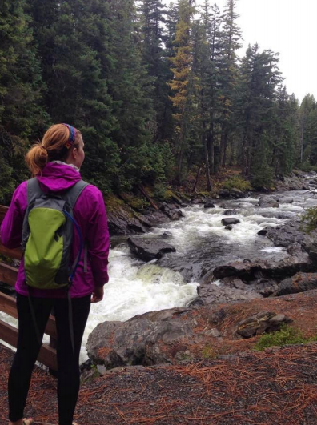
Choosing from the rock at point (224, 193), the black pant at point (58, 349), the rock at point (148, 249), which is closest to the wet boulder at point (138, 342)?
the black pant at point (58, 349)

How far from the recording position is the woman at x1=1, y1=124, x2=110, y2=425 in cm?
237

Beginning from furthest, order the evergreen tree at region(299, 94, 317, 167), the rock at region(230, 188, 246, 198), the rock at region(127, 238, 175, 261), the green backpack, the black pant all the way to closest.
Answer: the evergreen tree at region(299, 94, 317, 167) < the rock at region(230, 188, 246, 198) < the rock at region(127, 238, 175, 261) < the black pant < the green backpack

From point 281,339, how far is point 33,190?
177 inches

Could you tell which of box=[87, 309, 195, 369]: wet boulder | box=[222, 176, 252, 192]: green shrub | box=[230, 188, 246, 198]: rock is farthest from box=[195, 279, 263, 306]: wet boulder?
box=[222, 176, 252, 192]: green shrub

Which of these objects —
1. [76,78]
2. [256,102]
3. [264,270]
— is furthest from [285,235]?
[256,102]

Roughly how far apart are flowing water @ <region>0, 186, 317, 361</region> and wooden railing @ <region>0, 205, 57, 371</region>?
114 inches

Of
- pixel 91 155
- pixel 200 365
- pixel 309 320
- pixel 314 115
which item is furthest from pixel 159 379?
pixel 314 115

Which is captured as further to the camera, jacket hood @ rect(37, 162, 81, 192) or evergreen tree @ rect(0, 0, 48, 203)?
evergreen tree @ rect(0, 0, 48, 203)

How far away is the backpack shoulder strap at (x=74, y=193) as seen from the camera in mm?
2338

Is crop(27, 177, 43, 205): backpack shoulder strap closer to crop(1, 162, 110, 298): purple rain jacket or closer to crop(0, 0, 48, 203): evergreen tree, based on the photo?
crop(1, 162, 110, 298): purple rain jacket

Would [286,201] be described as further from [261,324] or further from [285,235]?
[261,324]

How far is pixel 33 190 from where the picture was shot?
2398 mm

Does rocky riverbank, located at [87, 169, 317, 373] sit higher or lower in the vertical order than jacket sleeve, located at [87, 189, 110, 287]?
lower

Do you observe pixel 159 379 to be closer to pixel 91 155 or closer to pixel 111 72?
pixel 91 155
